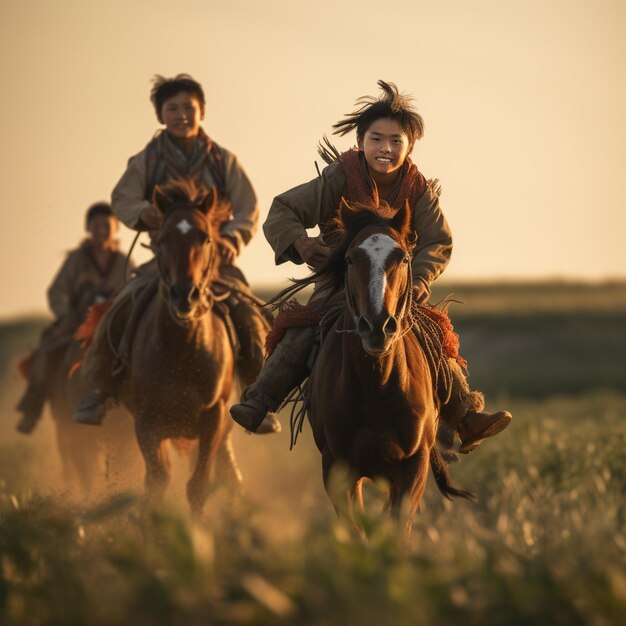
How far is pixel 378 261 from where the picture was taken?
8.35 m

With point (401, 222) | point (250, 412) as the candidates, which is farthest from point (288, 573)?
point (250, 412)

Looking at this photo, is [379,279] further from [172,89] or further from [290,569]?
[172,89]

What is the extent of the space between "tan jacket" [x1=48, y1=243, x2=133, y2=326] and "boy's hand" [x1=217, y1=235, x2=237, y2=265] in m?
4.49

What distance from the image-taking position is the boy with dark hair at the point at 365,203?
9719 millimetres

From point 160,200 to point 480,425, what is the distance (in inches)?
140

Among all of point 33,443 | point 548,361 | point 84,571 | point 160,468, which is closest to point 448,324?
point 160,468

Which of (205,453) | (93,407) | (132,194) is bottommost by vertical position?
(205,453)

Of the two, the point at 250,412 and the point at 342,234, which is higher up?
the point at 342,234

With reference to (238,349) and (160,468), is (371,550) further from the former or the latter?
(238,349)

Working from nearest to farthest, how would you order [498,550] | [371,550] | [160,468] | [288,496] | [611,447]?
[371,550] < [498,550] < [160,468] < [611,447] < [288,496]

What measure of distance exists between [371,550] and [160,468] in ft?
A: 18.9

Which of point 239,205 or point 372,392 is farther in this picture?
point 239,205

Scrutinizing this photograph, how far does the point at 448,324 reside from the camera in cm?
984

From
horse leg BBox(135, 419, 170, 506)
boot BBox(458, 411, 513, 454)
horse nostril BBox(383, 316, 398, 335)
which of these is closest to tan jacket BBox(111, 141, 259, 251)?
horse leg BBox(135, 419, 170, 506)
